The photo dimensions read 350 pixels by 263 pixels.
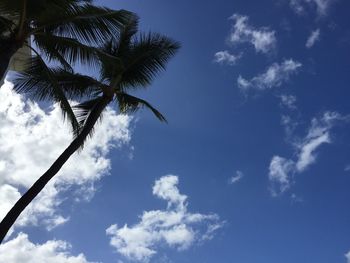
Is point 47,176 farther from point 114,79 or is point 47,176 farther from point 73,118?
point 114,79

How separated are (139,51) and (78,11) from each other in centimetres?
336

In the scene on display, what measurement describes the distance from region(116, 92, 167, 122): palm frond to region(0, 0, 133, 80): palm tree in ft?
8.16

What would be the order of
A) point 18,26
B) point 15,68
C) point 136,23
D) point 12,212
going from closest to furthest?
point 12,212, point 18,26, point 136,23, point 15,68

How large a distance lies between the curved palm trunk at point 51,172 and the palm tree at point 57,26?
1691 mm

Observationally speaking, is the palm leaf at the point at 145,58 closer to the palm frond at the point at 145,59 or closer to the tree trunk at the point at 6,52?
the palm frond at the point at 145,59

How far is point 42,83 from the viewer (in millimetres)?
13812

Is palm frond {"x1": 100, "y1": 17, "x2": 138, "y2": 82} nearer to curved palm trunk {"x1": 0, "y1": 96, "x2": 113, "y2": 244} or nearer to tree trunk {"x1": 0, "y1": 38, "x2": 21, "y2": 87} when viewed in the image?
curved palm trunk {"x1": 0, "y1": 96, "x2": 113, "y2": 244}

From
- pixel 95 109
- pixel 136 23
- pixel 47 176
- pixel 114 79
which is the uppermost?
pixel 136 23

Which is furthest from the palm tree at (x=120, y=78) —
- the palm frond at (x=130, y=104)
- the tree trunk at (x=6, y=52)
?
the tree trunk at (x=6, y=52)

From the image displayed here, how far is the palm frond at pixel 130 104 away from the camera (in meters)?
15.5

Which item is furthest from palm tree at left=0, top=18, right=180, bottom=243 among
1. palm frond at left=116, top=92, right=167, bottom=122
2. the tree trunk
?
the tree trunk

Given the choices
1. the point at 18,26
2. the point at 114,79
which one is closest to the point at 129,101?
the point at 114,79

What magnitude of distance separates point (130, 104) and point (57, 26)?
3.93 metres

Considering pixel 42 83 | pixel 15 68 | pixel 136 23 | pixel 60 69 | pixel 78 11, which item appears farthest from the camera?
pixel 15 68
